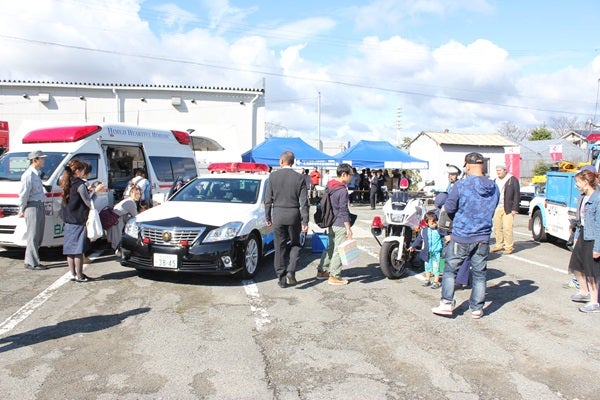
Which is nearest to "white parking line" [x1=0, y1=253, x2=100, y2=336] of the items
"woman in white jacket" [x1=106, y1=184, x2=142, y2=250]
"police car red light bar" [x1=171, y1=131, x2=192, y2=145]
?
"woman in white jacket" [x1=106, y1=184, x2=142, y2=250]

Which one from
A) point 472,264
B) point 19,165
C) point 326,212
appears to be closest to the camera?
point 472,264

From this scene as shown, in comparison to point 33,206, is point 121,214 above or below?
below

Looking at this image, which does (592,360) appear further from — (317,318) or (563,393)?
(317,318)

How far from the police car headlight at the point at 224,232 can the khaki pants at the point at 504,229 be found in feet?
19.0

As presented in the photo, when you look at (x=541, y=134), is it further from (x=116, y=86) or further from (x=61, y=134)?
(x=61, y=134)

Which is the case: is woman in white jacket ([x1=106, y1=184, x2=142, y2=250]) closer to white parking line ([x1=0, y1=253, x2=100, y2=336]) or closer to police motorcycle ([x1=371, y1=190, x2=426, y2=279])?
white parking line ([x1=0, y1=253, x2=100, y2=336])

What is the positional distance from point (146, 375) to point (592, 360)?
3716 millimetres

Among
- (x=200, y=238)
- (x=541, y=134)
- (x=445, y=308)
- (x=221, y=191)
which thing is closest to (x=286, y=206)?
(x=200, y=238)

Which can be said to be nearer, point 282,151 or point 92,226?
point 92,226

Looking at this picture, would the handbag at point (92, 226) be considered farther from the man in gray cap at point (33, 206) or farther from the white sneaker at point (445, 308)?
the white sneaker at point (445, 308)

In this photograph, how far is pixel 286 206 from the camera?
234 inches

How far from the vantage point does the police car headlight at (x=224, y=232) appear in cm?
604

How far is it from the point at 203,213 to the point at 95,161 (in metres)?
3.31

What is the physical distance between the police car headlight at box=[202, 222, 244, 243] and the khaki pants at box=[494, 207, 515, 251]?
5.78m
